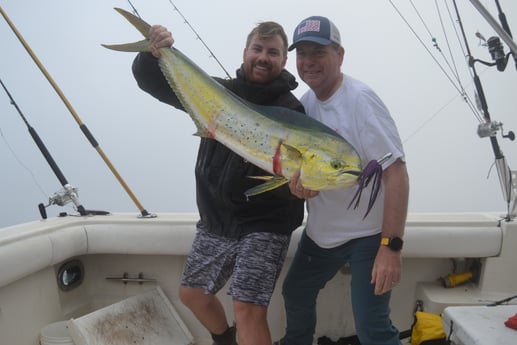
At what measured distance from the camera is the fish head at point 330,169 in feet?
5.05

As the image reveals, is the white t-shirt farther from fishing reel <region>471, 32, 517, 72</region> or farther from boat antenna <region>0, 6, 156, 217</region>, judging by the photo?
boat antenna <region>0, 6, 156, 217</region>

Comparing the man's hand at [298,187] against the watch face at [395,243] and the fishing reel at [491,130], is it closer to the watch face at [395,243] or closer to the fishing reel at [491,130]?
the watch face at [395,243]

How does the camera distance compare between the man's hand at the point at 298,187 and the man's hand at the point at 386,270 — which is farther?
the man's hand at the point at 386,270

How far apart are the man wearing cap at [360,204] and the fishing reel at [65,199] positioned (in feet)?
6.08

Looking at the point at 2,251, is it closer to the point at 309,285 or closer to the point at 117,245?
the point at 117,245

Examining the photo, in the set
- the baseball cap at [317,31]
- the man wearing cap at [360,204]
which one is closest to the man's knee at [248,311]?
the man wearing cap at [360,204]

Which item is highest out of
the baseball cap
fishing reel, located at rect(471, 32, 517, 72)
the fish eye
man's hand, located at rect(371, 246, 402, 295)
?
the baseball cap

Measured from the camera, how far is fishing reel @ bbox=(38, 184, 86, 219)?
9.86ft

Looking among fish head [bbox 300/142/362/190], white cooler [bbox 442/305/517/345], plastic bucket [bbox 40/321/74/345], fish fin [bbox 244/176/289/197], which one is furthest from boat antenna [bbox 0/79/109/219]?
white cooler [bbox 442/305/517/345]

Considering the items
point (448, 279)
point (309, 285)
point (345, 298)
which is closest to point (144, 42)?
point (309, 285)

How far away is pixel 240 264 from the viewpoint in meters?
2.10

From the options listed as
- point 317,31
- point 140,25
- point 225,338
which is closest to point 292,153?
point 317,31

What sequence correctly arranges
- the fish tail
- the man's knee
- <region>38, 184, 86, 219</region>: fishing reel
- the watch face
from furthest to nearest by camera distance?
<region>38, 184, 86, 219</region>: fishing reel → the man's knee → the fish tail → the watch face

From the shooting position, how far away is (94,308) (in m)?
3.12
